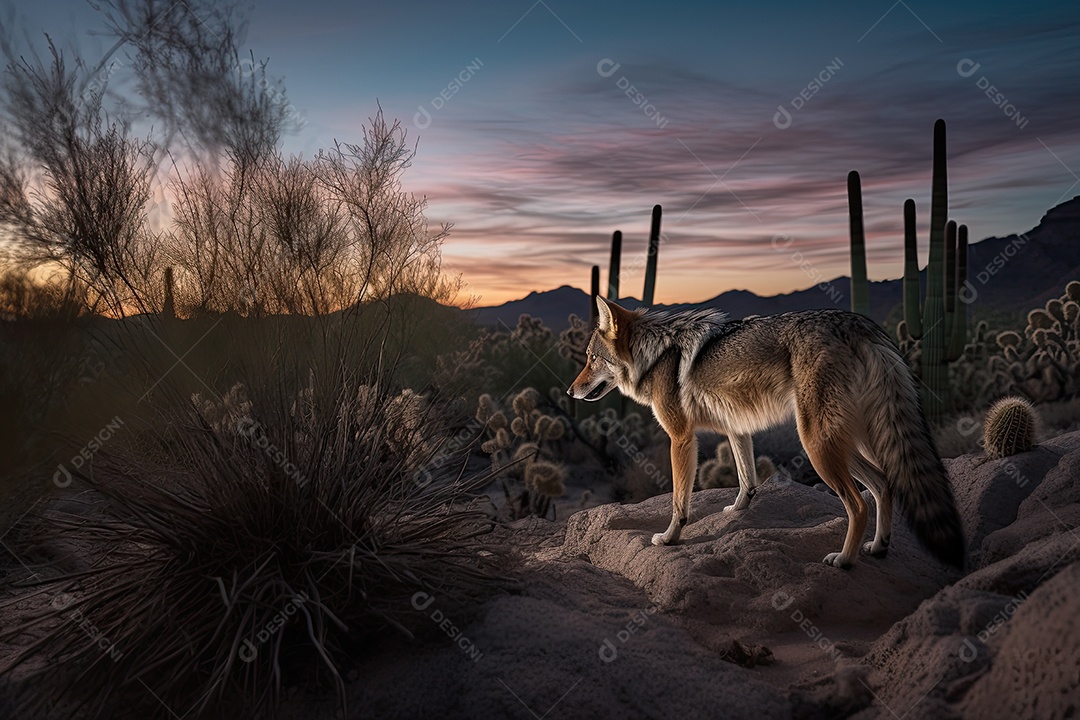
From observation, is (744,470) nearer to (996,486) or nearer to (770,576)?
(770,576)

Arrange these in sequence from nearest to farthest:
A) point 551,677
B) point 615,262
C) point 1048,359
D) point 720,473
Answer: point 551,677, point 720,473, point 1048,359, point 615,262

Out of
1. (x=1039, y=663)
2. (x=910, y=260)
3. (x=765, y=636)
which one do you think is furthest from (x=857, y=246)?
(x=1039, y=663)

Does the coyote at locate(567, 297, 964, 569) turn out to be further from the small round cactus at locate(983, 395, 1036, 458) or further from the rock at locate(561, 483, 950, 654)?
the small round cactus at locate(983, 395, 1036, 458)

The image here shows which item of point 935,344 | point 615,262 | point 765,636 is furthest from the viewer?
point 615,262

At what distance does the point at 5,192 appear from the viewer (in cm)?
766

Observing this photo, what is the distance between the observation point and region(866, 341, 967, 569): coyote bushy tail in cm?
410

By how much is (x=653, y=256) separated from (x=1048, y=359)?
5777 mm

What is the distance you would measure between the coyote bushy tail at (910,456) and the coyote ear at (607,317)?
6.01 ft

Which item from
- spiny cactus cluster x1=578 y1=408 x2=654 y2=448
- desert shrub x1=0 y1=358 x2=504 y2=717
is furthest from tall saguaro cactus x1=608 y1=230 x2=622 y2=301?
desert shrub x1=0 y1=358 x2=504 y2=717

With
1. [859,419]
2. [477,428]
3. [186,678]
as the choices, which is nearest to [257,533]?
[186,678]

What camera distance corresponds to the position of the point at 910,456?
14.0ft

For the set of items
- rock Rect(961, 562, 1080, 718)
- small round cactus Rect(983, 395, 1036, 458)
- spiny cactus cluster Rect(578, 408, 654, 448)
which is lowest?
rock Rect(961, 562, 1080, 718)

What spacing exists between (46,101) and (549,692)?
6.71 m

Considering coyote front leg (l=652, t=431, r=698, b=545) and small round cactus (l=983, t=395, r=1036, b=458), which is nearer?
coyote front leg (l=652, t=431, r=698, b=545)
